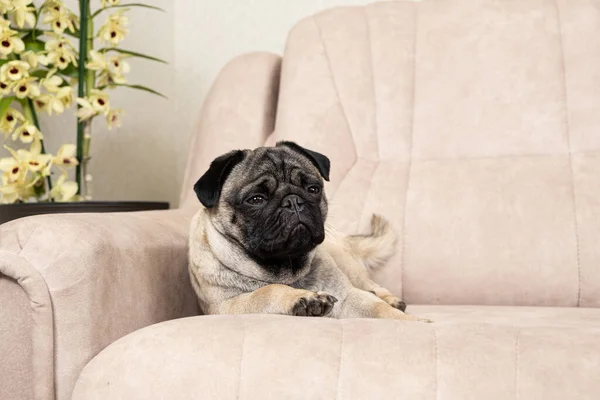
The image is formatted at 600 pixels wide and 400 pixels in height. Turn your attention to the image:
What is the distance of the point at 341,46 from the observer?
7.58 ft

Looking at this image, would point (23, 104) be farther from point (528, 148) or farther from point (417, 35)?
point (528, 148)

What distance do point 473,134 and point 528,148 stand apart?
16 cm

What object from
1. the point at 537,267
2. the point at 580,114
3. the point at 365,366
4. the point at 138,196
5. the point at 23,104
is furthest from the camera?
the point at 138,196

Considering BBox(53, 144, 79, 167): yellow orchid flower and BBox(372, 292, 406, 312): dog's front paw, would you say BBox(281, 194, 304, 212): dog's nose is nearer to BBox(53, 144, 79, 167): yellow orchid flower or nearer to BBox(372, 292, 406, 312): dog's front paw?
BBox(372, 292, 406, 312): dog's front paw

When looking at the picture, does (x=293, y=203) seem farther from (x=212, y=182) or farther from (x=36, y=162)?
(x=36, y=162)

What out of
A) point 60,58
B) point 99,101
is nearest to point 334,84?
point 99,101

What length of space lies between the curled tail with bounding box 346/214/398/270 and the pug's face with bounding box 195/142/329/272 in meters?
0.25

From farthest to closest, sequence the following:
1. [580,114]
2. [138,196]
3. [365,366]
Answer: [138,196], [580,114], [365,366]

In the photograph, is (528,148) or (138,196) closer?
(528,148)

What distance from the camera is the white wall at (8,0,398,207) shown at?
115 inches

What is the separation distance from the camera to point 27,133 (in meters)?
2.21

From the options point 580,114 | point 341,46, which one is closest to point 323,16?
point 341,46

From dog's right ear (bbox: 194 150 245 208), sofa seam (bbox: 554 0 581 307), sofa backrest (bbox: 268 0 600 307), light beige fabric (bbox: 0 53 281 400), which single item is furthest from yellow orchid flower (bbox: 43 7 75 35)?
Result: sofa seam (bbox: 554 0 581 307)

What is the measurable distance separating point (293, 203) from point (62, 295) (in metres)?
0.52
